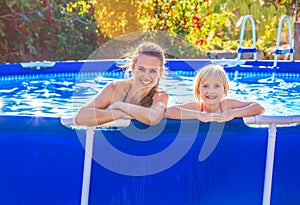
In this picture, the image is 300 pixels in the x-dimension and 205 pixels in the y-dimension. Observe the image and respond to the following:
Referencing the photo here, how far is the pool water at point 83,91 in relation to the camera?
226 inches

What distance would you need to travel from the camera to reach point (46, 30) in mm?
9609

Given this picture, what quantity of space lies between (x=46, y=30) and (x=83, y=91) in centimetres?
313

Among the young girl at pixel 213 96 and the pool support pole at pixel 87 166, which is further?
the young girl at pixel 213 96

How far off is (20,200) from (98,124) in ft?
2.41

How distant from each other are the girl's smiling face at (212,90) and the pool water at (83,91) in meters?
1.90

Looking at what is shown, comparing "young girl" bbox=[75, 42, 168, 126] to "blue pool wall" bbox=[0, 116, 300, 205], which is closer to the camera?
"blue pool wall" bbox=[0, 116, 300, 205]

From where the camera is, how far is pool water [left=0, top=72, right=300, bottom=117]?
18.8ft

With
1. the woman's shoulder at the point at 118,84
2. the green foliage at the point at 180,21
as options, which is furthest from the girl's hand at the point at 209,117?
the green foliage at the point at 180,21

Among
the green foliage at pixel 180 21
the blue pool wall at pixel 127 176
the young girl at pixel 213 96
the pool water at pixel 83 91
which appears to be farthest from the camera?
the green foliage at pixel 180 21

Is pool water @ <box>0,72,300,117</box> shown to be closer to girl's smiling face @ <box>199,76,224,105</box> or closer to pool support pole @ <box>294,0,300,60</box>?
pool support pole @ <box>294,0,300,60</box>

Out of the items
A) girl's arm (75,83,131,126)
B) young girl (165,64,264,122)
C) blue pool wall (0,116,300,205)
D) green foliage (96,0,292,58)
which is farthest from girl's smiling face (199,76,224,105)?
green foliage (96,0,292,58)

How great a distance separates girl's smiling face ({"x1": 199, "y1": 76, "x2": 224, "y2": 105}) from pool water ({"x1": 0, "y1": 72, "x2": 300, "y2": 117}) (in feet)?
6.24

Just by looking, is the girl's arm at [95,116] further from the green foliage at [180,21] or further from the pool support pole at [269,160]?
the green foliage at [180,21]

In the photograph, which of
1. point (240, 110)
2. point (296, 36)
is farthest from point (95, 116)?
point (296, 36)
